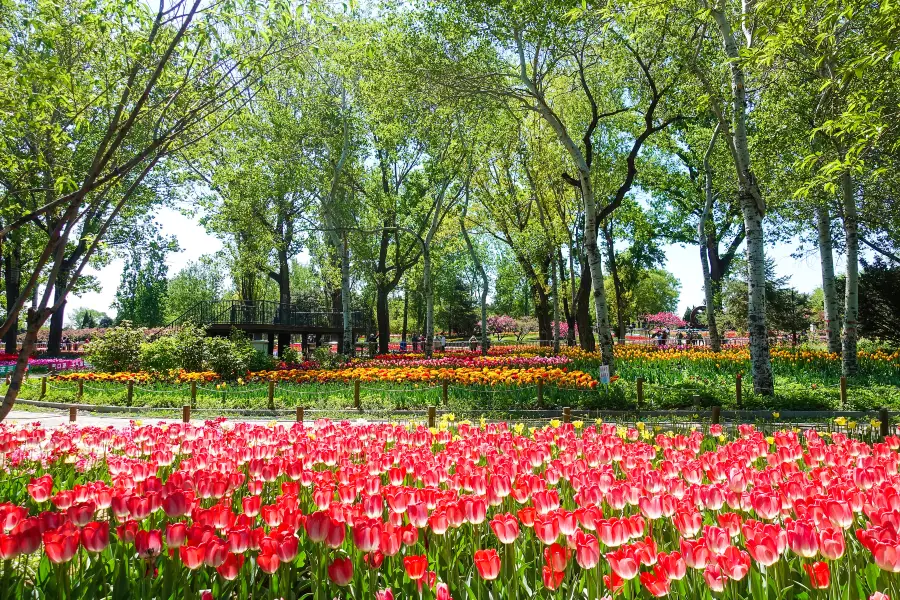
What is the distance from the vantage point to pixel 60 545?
2.34 metres

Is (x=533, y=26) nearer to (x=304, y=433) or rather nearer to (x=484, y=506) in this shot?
(x=304, y=433)

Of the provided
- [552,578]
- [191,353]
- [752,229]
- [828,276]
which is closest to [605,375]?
[752,229]

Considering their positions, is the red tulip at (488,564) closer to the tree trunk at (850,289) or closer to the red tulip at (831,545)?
the red tulip at (831,545)

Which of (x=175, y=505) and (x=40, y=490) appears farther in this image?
(x=40, y=490)

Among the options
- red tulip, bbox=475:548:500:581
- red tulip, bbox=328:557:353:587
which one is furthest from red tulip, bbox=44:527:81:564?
red tulip, bbox=475:548:500:581

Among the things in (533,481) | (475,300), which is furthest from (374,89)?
(475,300)

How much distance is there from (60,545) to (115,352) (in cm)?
2196

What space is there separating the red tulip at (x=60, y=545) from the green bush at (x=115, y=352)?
21.1 meters

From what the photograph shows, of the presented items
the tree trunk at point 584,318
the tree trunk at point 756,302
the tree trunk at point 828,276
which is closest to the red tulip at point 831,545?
the tree trunk at point 756,302

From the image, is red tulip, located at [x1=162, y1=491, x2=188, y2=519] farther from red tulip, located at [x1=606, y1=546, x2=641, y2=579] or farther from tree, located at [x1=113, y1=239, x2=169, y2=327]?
tree, located at [x1=113, y1=239, x2=169, y2=327]

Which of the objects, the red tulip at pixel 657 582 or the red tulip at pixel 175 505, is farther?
the red tulip at pixel 175 505

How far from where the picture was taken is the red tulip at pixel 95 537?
246 cm

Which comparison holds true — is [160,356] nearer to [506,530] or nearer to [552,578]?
[506,530]

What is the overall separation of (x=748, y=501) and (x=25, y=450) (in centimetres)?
544
